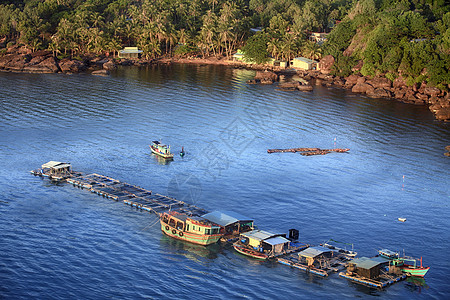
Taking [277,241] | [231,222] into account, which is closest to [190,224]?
[231,222]

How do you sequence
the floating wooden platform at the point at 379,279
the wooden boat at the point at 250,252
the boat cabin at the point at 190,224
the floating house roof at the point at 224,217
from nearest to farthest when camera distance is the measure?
the floating wooden platform at the point at 379,279 < the wooden boat at the point at 250,252 < the boat cabin at the point at 190,224 < the floating house roof at the point at 224,217

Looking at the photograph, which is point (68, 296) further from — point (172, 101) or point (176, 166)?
point (172, 101)

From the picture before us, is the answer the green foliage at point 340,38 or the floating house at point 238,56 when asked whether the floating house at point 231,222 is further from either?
the floating house at point 238,56

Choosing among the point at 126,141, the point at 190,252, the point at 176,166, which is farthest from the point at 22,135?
the point at 190,252

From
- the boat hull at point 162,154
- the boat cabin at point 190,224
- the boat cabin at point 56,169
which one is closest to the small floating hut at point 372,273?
the boat cabin at point 190,224

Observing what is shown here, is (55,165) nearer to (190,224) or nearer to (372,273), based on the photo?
(190,224)
